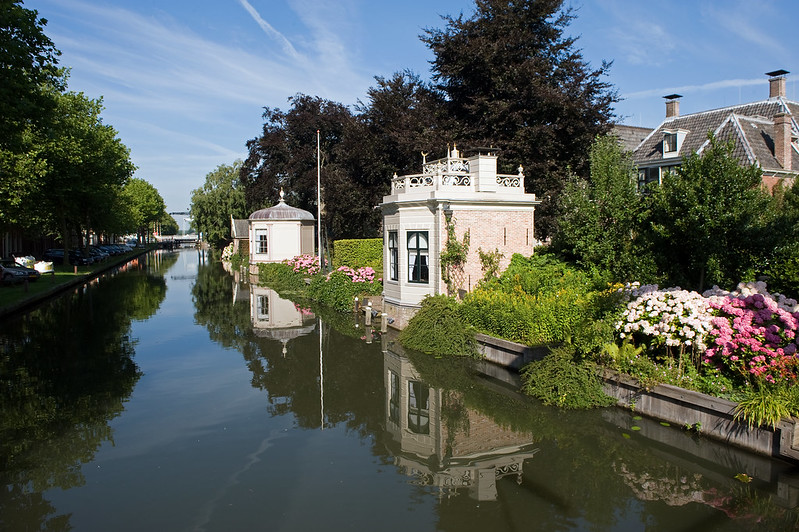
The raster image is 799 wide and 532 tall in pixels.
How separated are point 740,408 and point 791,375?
94 centimetres

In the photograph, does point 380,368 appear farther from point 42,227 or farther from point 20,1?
point 42,227

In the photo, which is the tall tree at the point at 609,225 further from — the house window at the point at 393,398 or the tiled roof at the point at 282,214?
the tiled roof at the point at 282,214

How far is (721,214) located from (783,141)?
22.2 metres

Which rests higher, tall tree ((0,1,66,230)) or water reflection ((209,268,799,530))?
tall tree ((0,1,66,230))

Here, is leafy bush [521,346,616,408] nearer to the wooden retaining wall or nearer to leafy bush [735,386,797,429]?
the wooden retaining wall

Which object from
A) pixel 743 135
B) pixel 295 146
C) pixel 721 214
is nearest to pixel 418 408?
pixel 721 214

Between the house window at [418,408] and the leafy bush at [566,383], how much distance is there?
7.09 ft

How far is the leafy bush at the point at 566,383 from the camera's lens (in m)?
10.9

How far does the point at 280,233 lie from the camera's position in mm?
42344

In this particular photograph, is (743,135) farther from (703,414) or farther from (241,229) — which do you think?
(241,229)

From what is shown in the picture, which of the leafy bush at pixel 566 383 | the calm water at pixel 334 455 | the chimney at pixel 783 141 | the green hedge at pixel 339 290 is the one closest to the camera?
the calm water at pixel 334 455

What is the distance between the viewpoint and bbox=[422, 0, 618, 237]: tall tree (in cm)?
2403

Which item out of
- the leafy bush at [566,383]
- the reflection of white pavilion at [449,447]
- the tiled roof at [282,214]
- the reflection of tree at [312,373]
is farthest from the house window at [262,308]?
the leafy bush at [566,383]

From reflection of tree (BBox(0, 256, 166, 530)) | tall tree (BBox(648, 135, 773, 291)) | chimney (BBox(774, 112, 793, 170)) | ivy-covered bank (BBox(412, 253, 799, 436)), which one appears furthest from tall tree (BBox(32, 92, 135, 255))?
chimney (BBox(774, 112, 793, 170))
